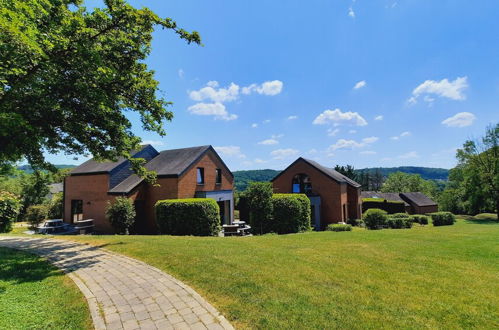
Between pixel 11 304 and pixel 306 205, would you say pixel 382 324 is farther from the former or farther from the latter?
pixel 306 205

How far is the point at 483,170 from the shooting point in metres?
38.1

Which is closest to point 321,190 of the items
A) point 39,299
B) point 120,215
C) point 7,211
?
point 120,215

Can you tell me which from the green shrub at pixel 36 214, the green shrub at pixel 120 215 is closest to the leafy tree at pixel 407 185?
the green shrub at pixel 120 215

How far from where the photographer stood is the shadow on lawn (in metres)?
6.34

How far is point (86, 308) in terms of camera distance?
15.6ft

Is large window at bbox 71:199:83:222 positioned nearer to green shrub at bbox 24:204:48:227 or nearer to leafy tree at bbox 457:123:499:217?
green shrub at bbox 24:204:48:227

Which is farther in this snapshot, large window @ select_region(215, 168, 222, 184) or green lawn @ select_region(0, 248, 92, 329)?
large window @ select_region(215, 168, 222, 184)

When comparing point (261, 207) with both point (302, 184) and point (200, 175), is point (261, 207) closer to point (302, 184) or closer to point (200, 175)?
point (200, 175)

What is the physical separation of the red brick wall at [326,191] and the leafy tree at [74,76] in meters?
21.1

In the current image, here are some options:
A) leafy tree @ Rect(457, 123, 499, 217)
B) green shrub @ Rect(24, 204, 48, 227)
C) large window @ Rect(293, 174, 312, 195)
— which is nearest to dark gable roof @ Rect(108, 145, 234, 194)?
large window @ Rect(293, 174, 312, 195)

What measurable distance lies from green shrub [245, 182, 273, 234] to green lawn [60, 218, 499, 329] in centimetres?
801

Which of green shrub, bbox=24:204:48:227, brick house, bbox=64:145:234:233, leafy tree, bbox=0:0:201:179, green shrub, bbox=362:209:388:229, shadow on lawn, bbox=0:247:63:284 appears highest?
leafy tree, bbox=0:0:201:179

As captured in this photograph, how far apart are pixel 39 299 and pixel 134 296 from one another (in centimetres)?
197

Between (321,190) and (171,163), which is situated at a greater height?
(171,163)
